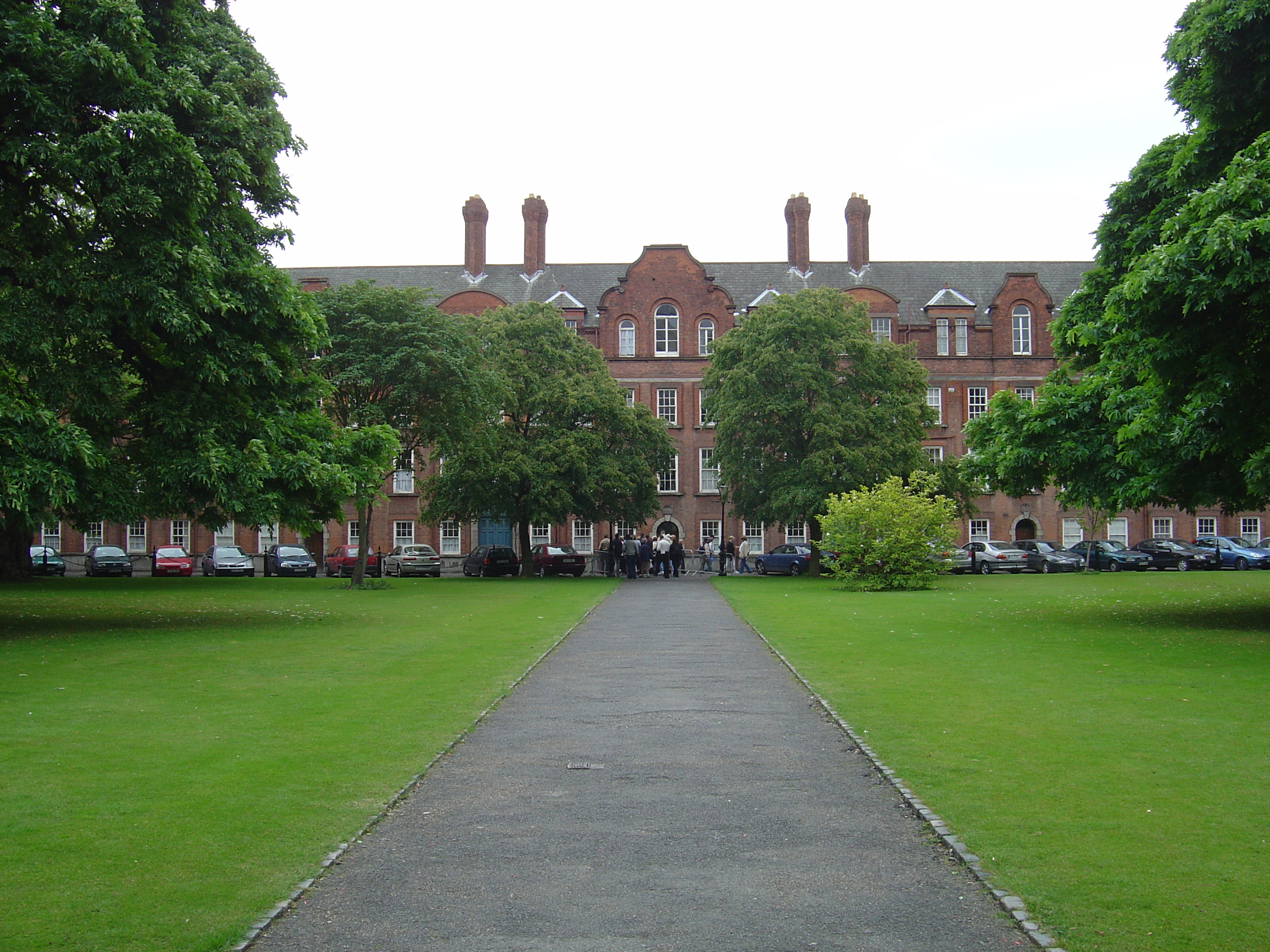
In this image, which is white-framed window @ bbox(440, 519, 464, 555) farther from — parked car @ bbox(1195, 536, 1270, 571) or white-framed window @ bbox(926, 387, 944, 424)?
parked car @ bbox(1195, 536, 1270, 571)

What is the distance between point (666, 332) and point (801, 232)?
36.0 ft

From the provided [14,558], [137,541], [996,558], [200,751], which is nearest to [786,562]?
[996,558]

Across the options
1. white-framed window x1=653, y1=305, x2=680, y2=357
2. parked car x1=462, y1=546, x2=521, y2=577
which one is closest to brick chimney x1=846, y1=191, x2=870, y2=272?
white-framed window x1=653, y1=305, x2=680, y2=357

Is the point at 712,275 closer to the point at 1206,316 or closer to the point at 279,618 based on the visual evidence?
the point at 279,618

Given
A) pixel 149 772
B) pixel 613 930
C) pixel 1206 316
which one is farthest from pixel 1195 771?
pixel 1206 316

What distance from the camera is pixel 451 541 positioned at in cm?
6312

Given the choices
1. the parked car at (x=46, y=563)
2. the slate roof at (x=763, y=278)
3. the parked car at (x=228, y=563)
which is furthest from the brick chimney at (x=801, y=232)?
the parked car at (x=46, y=563)

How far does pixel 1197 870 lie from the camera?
5.98 meters

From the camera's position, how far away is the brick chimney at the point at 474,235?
217ft

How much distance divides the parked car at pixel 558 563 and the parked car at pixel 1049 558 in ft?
71.0

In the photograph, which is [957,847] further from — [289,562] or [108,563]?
[108,563]

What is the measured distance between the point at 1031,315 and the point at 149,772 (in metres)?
62.3

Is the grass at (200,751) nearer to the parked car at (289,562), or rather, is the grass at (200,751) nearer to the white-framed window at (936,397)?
the parked car at (289,562)

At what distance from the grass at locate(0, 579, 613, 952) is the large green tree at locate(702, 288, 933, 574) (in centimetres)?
2410
